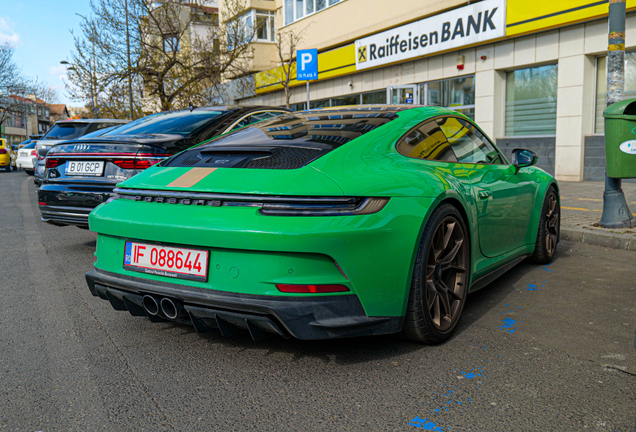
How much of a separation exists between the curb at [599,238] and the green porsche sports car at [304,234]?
132 inches

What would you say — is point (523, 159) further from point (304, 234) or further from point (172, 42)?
point (172, 42)

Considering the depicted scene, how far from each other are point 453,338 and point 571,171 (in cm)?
1115

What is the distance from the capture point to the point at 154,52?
2319 cm

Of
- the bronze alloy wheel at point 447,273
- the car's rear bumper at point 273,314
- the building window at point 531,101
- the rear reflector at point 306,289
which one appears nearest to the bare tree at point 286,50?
the building window at point 531,101

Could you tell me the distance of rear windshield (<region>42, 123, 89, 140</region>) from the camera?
12953mm

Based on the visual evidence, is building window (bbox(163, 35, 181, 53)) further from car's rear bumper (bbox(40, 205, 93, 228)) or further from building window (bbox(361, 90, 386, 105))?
car's rear bumper (bbox(40, 205, 93, 228))

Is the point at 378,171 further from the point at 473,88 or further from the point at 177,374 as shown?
the point at 473,88

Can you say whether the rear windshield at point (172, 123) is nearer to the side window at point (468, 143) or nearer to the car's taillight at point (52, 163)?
the car's taillight at point (52, 163)

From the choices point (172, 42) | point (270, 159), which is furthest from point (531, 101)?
point (172, 42)

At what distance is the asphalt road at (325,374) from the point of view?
234cm

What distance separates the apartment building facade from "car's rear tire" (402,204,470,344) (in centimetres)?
1047

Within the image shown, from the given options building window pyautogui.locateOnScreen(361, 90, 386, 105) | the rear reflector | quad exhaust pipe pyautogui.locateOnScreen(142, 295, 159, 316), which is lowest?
quad exhaust pipe pyautogui.locateOnScreen(142, 295, 159, 316)

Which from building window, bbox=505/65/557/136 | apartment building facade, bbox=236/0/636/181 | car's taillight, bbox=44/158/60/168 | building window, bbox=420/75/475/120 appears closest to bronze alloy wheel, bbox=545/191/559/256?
car's taillight, bbox=44/158/60/168

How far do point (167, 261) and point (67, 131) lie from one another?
1220 cm
